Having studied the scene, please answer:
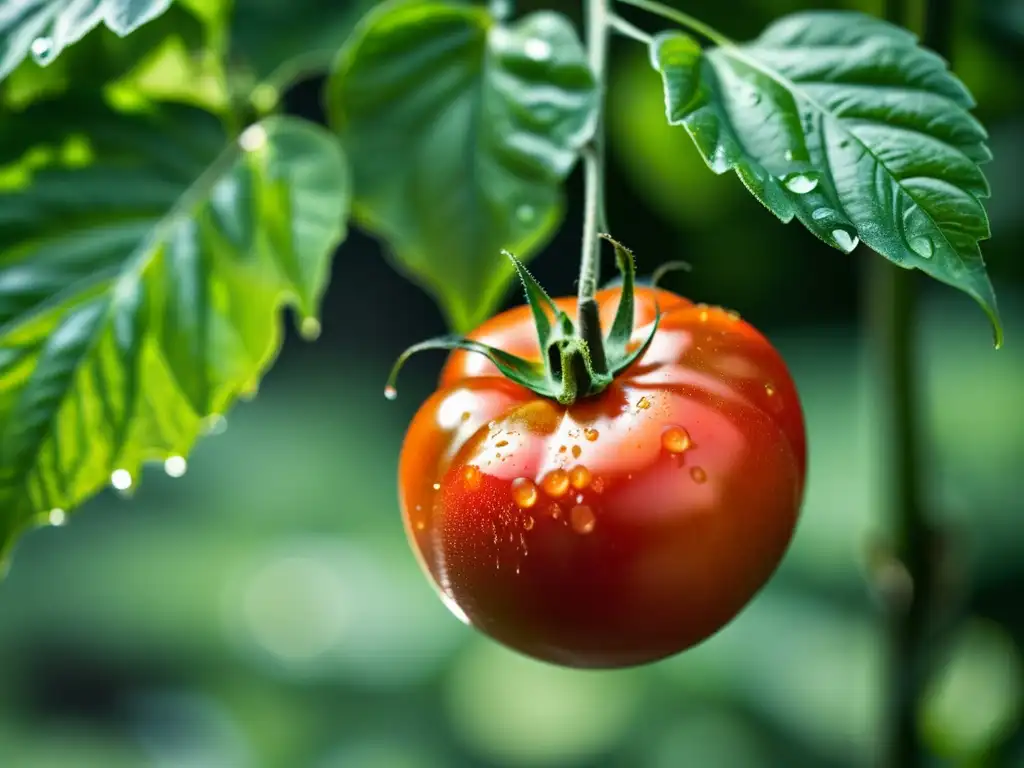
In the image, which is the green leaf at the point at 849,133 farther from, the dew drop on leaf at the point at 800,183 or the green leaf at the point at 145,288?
the green leaf at the point at 145,288

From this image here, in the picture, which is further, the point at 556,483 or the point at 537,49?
the point at 537,49

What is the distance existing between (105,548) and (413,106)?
172cm

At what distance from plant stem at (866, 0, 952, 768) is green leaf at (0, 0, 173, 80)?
1.36ft

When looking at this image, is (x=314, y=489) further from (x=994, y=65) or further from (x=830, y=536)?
(x=994, y=65)

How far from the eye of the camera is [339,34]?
25.7 inches

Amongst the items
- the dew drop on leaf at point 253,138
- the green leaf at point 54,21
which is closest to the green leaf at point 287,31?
the dew drop on leaf at point 253,138

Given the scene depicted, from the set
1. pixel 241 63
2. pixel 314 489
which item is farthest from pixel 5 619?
pixel 241 63

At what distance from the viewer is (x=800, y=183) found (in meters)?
0.41

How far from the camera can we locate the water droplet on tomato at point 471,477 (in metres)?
0.43

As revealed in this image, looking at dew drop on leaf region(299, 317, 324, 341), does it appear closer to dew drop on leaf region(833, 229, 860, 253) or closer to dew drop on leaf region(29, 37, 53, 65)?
dew drop on leaf region(29, 37, 53, 65)

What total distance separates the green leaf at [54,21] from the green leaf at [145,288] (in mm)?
98

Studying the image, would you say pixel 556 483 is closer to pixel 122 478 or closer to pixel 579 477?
pixel 579 477

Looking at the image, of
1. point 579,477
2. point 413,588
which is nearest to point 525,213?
point 579,477

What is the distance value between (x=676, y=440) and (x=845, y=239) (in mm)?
94
